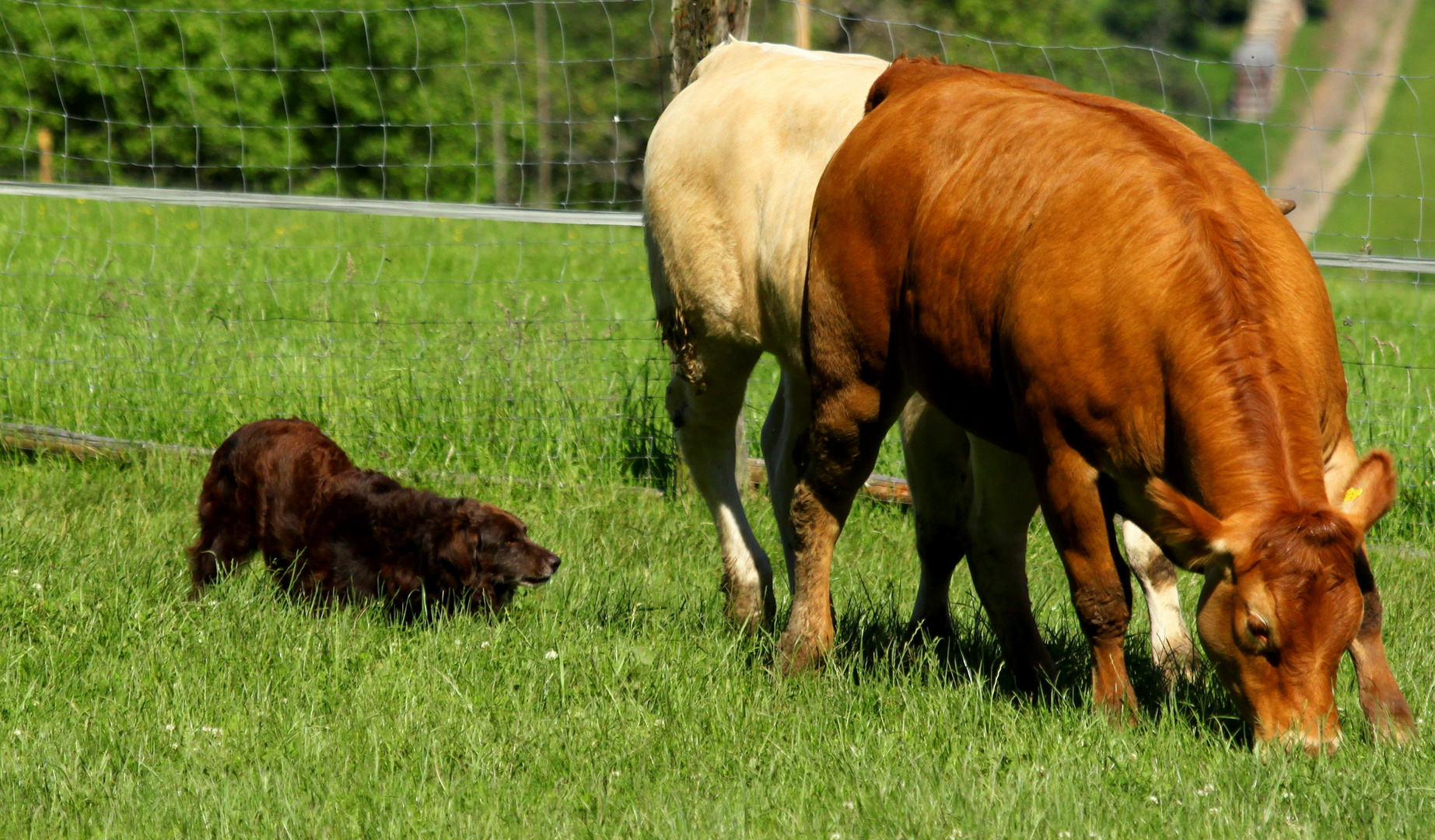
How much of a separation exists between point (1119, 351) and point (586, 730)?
172 cm

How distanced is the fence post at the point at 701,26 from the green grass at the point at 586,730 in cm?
247

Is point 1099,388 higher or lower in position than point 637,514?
higher

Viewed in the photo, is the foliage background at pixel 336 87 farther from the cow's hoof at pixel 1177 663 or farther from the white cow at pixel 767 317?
the cow's hoof at pixel 1177 663

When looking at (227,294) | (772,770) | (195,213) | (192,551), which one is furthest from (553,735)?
(195,213)

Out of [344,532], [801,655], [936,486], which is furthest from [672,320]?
[344,532]

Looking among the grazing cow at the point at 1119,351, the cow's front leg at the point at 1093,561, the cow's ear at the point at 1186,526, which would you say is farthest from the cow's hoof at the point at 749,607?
the cow's ear at the point at 1186,526

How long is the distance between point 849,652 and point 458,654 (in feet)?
4.17

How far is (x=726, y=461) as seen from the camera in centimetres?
524

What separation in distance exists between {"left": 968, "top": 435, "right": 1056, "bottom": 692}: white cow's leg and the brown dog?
1.60m

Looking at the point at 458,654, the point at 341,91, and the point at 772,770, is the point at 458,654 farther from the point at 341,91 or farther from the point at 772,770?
the point at 341,91

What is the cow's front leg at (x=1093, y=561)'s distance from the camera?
329 centimetres

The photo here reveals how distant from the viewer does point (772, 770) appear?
137 inches

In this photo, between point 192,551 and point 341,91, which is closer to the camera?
point 192,551

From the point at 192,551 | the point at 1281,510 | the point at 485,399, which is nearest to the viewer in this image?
the point at 1281,510
